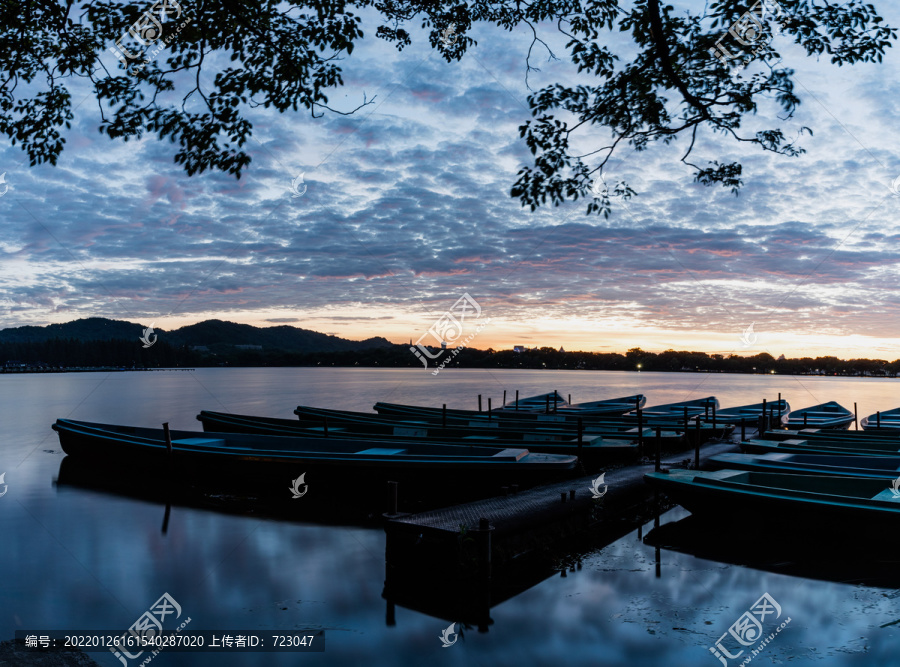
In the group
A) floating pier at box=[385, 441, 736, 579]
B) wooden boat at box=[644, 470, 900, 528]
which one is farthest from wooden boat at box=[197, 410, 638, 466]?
wooden boat at box=[644, 470, 900, 528]

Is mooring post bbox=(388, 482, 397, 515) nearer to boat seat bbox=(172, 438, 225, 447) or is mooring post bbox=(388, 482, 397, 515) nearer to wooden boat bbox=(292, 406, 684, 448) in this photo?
wooden boat bbox=(292, 406, 684, 448)

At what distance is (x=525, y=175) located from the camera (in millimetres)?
7047

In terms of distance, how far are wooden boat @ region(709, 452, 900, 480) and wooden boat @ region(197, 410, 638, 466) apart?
4241 mm

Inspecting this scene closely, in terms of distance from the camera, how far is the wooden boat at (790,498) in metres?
10.7

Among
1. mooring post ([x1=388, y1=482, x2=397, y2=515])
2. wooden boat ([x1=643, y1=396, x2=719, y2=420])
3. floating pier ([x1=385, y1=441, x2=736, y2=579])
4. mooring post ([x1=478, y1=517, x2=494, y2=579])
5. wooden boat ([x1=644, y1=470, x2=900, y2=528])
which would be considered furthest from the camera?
wooden boat ([x1=643, y1=396, x2=719, y2=420])

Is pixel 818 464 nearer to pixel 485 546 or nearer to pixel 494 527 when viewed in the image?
pixel 494 527

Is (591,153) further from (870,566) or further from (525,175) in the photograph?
(870,566)

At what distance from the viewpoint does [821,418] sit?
31.2m

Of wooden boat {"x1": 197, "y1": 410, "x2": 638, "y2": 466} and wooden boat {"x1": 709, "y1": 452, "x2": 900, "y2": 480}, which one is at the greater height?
wooden boat {"x1": 709, "y1": 452, "x2": 900, "y2": 480}

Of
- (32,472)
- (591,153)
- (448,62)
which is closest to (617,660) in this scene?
(591,153)

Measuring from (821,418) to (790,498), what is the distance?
2370 cm

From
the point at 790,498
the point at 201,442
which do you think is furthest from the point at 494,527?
the point at 201,442

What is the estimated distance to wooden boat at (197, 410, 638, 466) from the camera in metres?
18.4

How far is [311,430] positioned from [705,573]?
14185mm
